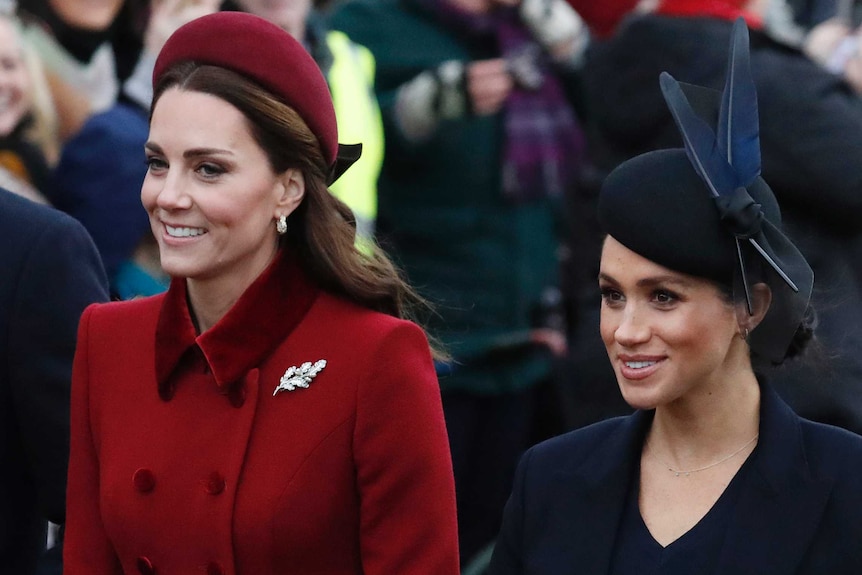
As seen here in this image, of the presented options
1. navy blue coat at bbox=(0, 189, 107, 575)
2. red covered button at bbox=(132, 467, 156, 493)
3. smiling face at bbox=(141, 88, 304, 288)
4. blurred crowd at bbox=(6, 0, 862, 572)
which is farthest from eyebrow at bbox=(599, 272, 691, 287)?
blurred crowd at bbox=(6, 0, 862, 572)

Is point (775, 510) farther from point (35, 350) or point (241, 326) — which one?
point (35, 350)

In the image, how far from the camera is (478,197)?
6148 millimetres

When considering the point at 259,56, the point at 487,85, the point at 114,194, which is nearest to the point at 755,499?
the point at 259,56

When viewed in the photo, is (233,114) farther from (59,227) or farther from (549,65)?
(549,65)

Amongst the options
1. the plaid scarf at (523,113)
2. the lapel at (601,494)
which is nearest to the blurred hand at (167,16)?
the plaid scarf at (523,113)

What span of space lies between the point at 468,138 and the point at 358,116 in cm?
39

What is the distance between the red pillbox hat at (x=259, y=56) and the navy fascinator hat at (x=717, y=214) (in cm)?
59

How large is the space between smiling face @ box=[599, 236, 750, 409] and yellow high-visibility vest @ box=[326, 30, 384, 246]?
9.37 feet

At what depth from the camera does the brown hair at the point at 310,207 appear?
3309 mm

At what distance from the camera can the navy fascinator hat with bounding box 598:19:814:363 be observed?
123 inches

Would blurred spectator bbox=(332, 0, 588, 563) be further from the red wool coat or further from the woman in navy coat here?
the woman in navy coat

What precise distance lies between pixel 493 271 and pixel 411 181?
426 millimetres

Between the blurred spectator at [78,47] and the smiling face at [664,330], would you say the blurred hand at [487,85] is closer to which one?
the blurred spectator at [78,47]

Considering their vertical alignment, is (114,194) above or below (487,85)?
below
